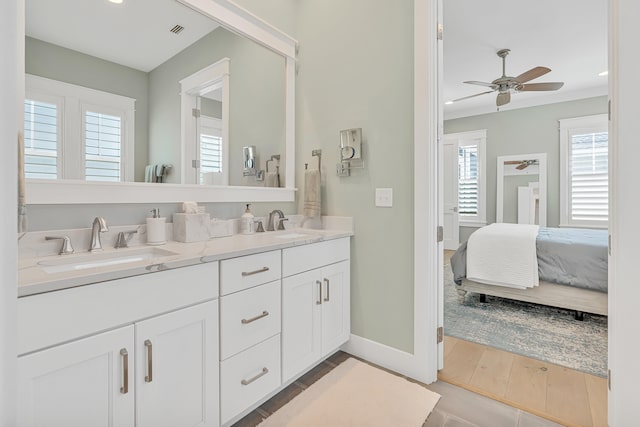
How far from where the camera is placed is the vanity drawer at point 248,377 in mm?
1428

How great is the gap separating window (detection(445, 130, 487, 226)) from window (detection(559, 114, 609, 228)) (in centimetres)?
118

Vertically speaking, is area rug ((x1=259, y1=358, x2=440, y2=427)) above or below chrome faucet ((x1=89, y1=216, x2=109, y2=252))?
below

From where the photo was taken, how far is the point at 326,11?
2.35 metres

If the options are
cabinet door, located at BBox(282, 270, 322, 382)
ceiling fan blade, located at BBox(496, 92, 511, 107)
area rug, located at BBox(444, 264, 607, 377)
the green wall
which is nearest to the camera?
cabinet door, located at BBox(282, 270, 322, 382)

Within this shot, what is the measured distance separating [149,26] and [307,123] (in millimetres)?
1164

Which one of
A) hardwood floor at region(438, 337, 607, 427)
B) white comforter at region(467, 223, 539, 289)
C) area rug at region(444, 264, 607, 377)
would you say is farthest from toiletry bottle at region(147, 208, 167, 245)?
white comforter at region(467, 223, 539, 289)

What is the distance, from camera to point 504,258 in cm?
299

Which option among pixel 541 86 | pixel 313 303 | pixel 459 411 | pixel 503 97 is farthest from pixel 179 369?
pixel 541 86

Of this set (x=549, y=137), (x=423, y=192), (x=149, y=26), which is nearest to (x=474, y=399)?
(x=423, y=192)

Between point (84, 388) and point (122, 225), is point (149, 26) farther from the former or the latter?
point (84, 388)

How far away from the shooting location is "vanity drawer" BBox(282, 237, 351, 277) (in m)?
1.75

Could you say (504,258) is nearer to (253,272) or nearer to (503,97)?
(503,97)

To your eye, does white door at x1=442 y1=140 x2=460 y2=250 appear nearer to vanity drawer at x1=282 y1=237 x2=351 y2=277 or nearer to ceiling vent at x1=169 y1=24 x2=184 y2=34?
vanity drawer at x1=282 y1=237 x2=351 y2=277

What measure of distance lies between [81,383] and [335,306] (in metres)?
1.37
